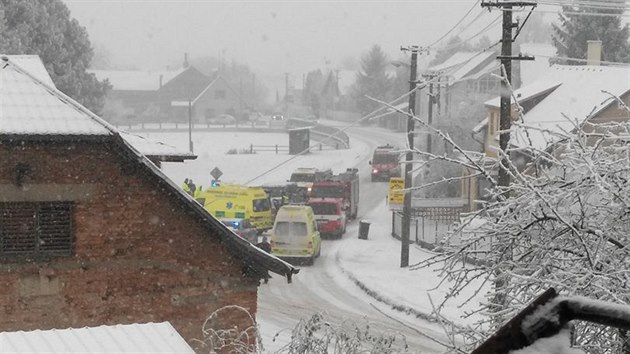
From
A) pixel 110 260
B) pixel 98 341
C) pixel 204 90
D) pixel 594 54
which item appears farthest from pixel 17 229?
pixel 204 90

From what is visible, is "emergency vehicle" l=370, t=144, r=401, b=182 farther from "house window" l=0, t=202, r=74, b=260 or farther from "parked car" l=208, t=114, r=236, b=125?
"parked car" l=208, t=114, r=236, b=125

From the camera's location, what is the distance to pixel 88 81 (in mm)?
47531

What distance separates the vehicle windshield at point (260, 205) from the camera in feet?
119

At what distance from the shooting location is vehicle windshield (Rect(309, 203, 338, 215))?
36062mm

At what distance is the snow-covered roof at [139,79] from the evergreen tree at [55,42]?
213 feet

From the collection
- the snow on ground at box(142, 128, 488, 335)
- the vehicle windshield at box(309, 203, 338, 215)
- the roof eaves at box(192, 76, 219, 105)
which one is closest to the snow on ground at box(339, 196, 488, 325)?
the snow on ground at box(142, 128, 488, 335)

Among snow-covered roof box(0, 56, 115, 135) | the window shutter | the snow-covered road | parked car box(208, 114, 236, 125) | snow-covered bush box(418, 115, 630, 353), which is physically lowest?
the snow-covered road

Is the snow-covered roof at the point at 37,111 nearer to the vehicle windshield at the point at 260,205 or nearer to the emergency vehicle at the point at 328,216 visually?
the vehicle windshield at the point at 260,205

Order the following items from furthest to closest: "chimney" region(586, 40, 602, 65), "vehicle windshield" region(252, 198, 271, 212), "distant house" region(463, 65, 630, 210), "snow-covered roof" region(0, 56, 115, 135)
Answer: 1. "chimney" region(586, 40, 602, 65)
2. "vehicle windshield" region(252, 198, 271, 212)
3. "distant house" region(463, 65, 630, 210)
4. "snow-covered roof" region(0, 56, 115, 135)

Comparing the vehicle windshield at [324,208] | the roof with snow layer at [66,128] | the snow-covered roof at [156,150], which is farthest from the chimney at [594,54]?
the roof with snow layer at [66,128]

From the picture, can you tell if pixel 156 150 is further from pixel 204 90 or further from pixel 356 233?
pixel 204 90

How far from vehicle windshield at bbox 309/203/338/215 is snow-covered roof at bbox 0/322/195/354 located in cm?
2947

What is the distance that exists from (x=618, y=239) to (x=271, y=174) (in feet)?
167

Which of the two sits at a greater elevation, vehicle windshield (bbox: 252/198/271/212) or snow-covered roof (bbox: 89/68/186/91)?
snow-covered roof (bbox: 89/68/186/91)
